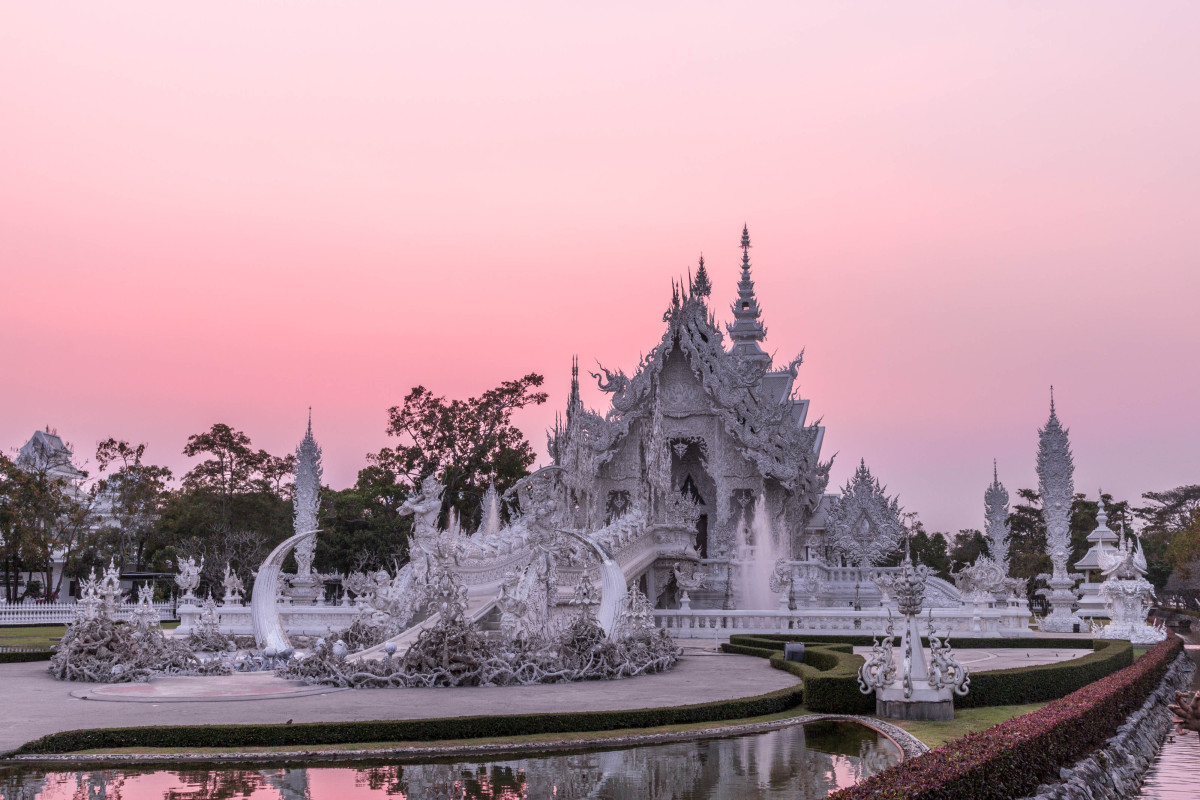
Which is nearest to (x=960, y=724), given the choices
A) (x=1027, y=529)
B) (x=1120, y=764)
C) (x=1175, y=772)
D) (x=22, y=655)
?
(x=1120, y=764)

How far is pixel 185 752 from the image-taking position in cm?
1099

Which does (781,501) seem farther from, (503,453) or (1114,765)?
(1114,765)

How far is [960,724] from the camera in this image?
12.6 m

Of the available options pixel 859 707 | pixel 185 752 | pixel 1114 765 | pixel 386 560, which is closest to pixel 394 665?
pixel 185 752

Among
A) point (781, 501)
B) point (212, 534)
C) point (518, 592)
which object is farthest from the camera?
point (212, 534)

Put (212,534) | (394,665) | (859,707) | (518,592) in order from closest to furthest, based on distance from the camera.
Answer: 1. (859,707)
2. (394,665)
3. (518,592)
4. (212,534)

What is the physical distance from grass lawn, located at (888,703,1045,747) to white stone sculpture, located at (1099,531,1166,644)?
1191 centimetres

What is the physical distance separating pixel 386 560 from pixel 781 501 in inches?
769

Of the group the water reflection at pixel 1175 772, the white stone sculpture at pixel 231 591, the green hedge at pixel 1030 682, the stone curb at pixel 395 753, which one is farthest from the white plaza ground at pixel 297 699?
the white stone sculpture at pixel 231 591

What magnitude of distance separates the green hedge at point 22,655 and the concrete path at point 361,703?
3.08 metres

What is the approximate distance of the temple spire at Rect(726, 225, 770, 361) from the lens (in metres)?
51.0

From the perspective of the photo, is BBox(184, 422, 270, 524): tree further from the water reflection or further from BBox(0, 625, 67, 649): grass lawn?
the water reflection

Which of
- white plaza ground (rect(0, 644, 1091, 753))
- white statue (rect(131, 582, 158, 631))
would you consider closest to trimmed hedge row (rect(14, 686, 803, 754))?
white plaza ground (rect(0, 644, 1091, 753))

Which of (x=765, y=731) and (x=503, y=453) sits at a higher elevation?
(x=503, y=453)
